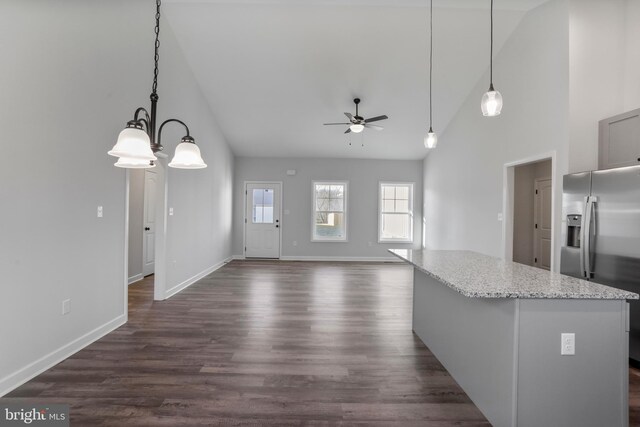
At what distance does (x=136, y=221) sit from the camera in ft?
17.5

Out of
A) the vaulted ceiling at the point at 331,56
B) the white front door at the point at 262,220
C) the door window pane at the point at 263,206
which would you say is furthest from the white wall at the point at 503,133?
the door window pane at the point at 263,206

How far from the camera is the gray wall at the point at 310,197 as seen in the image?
8078 mm

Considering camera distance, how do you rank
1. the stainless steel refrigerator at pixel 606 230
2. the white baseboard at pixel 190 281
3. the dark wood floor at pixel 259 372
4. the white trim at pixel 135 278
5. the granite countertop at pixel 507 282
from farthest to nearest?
the white trim at pixel 135 278 < the white baseboard at pixel 190 281 < the stainless steel refrigerator at pixel 606 230 < the dark wood floor at pixel 259 372 < the granite countertop at pixel 507 282

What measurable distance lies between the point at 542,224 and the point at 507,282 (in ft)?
12.6

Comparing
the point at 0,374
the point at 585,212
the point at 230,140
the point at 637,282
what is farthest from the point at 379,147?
the point at 0,374

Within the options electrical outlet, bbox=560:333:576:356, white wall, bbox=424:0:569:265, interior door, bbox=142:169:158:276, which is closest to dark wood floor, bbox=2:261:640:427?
electrical outlet, bbox=560:333:576:356

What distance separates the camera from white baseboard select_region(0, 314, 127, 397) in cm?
211

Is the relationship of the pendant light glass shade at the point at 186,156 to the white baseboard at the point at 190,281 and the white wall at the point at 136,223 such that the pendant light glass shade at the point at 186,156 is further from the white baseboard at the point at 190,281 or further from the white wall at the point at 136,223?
the white wall at the point at 136,223

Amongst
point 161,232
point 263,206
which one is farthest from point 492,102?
point 263,206

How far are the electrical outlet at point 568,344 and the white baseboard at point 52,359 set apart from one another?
3443 millimetres

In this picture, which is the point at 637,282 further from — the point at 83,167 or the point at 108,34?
the point at 108,34

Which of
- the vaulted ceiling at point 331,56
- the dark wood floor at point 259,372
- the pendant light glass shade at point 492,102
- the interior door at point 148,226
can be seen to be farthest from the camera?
the interior door at point 148,226

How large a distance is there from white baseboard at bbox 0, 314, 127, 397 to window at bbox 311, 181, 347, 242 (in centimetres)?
539

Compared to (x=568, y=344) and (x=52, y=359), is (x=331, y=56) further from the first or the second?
(x=52, y=359)
